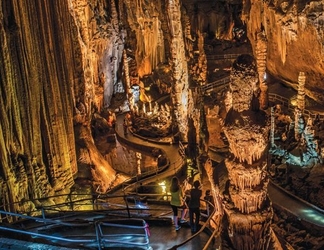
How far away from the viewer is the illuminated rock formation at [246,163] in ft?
20.0

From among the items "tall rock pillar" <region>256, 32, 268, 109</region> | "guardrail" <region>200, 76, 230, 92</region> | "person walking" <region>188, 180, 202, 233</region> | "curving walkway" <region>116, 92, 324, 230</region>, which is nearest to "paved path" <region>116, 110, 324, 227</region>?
"curving walkway" <region>116, 92, 324, 230</region>

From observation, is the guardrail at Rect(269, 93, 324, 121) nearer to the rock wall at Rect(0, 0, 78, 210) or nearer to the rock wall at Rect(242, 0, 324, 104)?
the rock wall at Rect(242, 0, 324, 104)

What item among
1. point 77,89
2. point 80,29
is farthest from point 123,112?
point 77,89

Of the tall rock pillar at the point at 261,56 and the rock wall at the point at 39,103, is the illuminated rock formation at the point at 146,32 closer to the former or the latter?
the tall rock pillar at the point at 261,56

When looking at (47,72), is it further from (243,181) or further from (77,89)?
(243,181)

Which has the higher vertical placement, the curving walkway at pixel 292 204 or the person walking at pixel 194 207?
the person walking at pixel 194 207

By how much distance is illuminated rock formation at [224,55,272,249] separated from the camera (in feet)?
20.0

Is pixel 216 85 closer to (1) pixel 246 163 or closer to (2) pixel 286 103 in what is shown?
(2) pixel 286 103

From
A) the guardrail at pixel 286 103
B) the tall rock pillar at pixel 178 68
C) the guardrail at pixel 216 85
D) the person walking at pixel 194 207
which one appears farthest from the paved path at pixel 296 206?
the guardrail at pixel 216 85

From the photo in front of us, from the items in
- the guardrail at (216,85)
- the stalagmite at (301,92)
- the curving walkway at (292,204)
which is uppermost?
the stalagmite at (301,92)

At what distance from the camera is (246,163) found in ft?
20.5

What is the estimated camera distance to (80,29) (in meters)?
18.8

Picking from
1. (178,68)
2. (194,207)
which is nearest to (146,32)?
(178,68)

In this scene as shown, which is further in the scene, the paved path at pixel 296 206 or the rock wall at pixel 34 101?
the paved path at pixel 296 206
